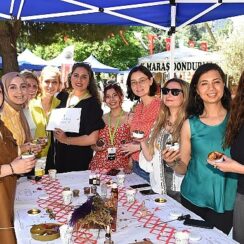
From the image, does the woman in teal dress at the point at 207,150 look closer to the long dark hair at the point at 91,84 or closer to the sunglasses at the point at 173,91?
the sunglasses at the point at 173,91

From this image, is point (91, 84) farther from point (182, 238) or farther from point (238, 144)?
point (182, 238)

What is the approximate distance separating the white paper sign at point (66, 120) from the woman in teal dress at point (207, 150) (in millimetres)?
1616

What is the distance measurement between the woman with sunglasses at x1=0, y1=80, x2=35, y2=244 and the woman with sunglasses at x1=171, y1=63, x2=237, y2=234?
1.30 m

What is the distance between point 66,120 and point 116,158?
0.77 metres

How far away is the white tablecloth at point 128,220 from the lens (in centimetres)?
234

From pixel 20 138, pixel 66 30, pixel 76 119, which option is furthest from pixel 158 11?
pixel 66 30

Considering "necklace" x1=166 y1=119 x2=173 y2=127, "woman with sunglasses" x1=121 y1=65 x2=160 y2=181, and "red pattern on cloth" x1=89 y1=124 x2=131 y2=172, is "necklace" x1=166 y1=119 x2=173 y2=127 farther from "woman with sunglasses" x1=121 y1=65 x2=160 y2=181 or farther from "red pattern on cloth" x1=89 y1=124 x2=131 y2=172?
"red pattern on cloth" x1=89 y1=124 x2=131 y2=172

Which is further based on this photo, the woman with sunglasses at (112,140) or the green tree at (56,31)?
the green tree at (56,31)

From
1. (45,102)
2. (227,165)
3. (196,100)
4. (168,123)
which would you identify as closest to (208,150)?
(227,165)

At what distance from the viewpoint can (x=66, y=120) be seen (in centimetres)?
441

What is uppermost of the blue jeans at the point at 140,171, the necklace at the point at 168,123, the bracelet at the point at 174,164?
the necklace at the point at 168,123

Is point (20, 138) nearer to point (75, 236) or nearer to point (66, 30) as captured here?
point (75, 236)

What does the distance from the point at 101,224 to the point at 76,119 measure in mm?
2229

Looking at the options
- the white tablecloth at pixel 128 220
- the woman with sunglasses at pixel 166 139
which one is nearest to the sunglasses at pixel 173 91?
the woman with sunglasses at pixel 166 139
